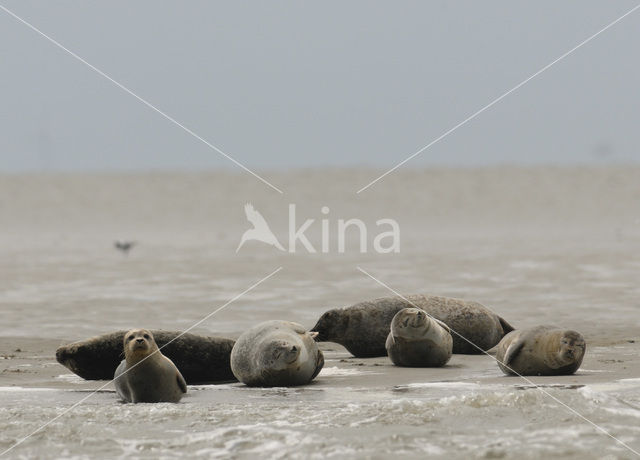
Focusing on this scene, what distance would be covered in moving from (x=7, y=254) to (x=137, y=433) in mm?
18266

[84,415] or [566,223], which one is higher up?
[566,223]

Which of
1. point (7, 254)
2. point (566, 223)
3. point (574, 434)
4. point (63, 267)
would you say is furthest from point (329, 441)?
point (566, 223)

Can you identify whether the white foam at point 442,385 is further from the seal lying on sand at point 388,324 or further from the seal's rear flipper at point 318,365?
the seal lying on sand at point 388,324

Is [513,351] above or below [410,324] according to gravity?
below

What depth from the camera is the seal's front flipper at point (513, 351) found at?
722 cm

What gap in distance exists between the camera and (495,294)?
1356 cm

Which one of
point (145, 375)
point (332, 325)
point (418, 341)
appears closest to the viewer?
point (145, 375)

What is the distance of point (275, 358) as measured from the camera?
7.02 metres

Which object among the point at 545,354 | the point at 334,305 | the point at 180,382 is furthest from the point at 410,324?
the point at 334,305

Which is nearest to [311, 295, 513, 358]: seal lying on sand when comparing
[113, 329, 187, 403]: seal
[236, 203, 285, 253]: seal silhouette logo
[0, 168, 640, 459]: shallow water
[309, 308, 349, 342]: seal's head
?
Answer: [309, 308, 349, 342]: seal's head

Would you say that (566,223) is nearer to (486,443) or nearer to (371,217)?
(371,217)

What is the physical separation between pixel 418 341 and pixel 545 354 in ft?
3.29

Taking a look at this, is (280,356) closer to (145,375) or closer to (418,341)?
(145,375)

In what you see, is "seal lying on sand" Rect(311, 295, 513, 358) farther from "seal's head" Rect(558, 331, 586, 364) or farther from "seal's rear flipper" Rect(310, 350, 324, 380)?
"seal's head" Rect(558, 331, 586, 364)
